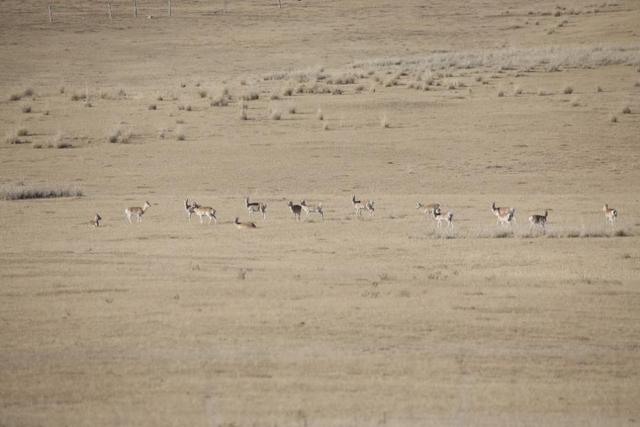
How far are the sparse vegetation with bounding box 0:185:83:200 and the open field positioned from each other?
0.10 m

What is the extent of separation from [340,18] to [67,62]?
29085 mm

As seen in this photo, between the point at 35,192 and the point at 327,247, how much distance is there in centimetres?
1165

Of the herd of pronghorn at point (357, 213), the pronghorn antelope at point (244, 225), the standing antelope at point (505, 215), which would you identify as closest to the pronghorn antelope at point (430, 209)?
the herd of pronghorn at point (357, 213)

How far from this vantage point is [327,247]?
21.1 metres

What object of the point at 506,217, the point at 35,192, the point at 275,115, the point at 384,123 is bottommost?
the point at 506,217

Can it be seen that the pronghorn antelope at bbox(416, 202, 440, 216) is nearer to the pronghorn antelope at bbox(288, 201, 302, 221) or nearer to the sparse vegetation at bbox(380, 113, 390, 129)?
the pronghorn antelope at bbox(288, 201, 302, 221)

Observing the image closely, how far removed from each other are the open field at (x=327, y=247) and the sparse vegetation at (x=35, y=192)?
97 millimetres

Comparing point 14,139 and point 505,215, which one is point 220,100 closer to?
point 14,139

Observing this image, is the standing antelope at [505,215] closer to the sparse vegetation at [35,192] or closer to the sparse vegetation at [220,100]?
the sparse vegetation at [35,192]

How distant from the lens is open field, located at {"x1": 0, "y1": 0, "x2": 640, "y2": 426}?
11664mm

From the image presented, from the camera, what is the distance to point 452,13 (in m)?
88.8

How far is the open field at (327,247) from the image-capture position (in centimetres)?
1166

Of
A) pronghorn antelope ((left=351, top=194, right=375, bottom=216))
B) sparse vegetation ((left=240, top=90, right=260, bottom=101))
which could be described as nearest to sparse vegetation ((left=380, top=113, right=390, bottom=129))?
sparse vegetation ((left=240, top=90, right=260, bottom=101))

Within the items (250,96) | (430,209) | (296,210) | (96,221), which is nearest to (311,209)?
(296,210)
